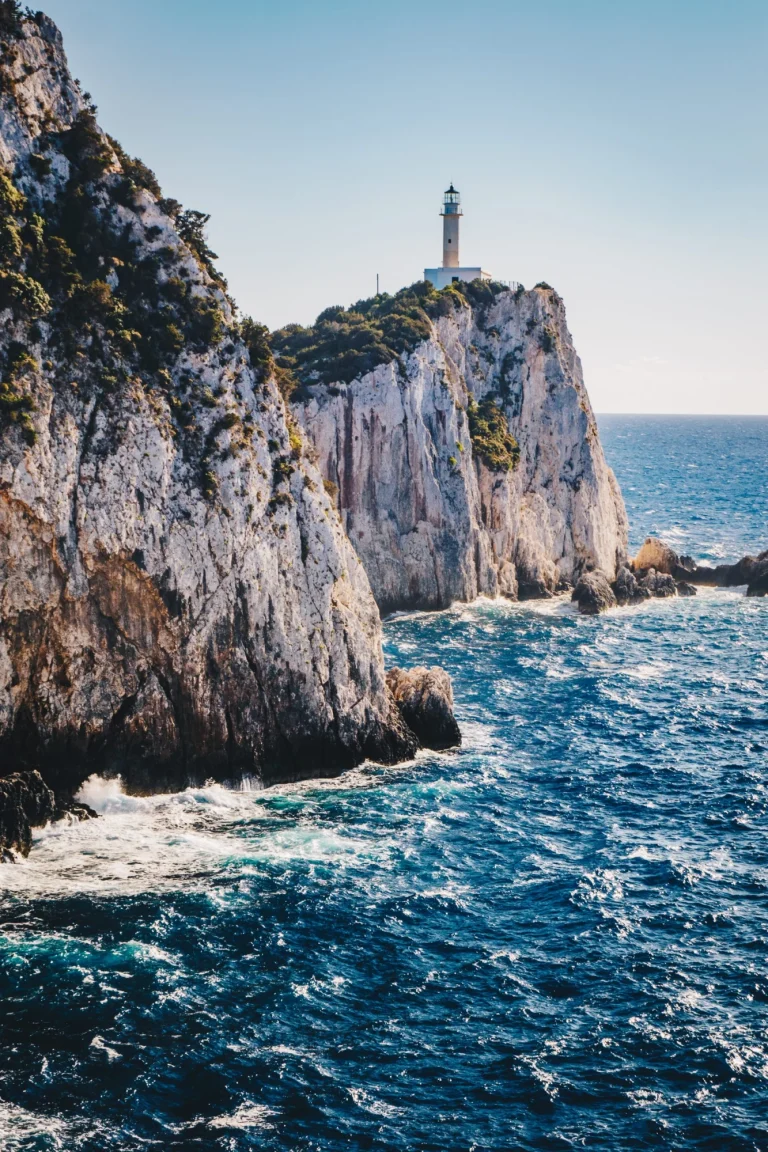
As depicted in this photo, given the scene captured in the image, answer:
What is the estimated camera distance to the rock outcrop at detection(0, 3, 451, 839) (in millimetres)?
47531

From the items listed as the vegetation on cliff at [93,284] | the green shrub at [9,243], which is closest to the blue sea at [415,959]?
the vegetation on cliff at [93,284]

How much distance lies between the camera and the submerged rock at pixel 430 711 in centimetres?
5972

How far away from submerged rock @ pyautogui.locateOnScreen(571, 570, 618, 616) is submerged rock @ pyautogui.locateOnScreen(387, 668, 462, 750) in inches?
1481

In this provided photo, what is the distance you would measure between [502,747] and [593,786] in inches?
273

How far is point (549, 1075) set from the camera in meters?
32.1

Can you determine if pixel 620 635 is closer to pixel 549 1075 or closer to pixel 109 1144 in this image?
pixel 549 1075

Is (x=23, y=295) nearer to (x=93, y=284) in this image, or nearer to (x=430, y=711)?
(x=93, y=284)

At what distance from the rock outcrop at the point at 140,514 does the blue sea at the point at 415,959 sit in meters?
3.22

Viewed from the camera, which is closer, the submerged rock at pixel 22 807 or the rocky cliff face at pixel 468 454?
the submerged rock at pixel 22 807

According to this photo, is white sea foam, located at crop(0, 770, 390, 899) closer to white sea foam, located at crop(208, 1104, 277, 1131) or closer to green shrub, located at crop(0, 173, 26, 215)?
white sea foam, located at crop(208, 1104, 277, 1131)

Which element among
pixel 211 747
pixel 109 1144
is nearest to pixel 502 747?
pixel 211 747

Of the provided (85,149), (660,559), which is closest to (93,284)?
(85,149)

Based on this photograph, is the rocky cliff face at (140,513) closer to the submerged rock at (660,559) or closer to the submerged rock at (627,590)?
the submerged rock at (627,590)

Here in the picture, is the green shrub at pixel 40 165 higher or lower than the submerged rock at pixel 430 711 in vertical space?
higher
